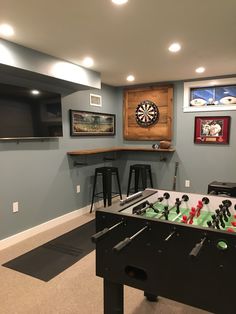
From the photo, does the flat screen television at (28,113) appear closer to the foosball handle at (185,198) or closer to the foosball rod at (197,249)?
the foosball handle at (185,198)

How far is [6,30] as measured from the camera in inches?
92.0

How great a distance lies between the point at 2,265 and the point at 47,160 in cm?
151

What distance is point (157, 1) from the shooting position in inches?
72.9

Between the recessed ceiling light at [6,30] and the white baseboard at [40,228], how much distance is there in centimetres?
237

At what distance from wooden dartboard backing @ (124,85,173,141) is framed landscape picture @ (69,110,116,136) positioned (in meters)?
0.39

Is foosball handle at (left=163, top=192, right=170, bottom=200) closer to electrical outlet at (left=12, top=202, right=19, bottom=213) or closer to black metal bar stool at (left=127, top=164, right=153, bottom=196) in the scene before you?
electrical outlet at (left=12, top=202, right=19, bottom=213)

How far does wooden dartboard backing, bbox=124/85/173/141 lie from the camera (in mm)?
4852

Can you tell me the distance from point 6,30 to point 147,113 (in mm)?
3197

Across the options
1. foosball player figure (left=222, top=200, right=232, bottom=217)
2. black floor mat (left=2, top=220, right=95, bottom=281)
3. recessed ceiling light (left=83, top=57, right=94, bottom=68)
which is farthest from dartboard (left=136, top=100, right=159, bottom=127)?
foosball player figure (left=222, top=200, right=232, bottom=217)

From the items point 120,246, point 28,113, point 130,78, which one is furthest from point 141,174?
point 120,246

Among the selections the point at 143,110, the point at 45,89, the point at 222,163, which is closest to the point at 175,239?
the point at 45,89

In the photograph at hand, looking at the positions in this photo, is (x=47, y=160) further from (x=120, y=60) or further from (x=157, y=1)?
(x=157, y=1)

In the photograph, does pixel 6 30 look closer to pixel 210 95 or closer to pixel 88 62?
pixel 88 62

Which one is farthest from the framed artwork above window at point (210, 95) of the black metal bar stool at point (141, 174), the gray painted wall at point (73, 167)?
the black metal bar stool at point (141, 174)
